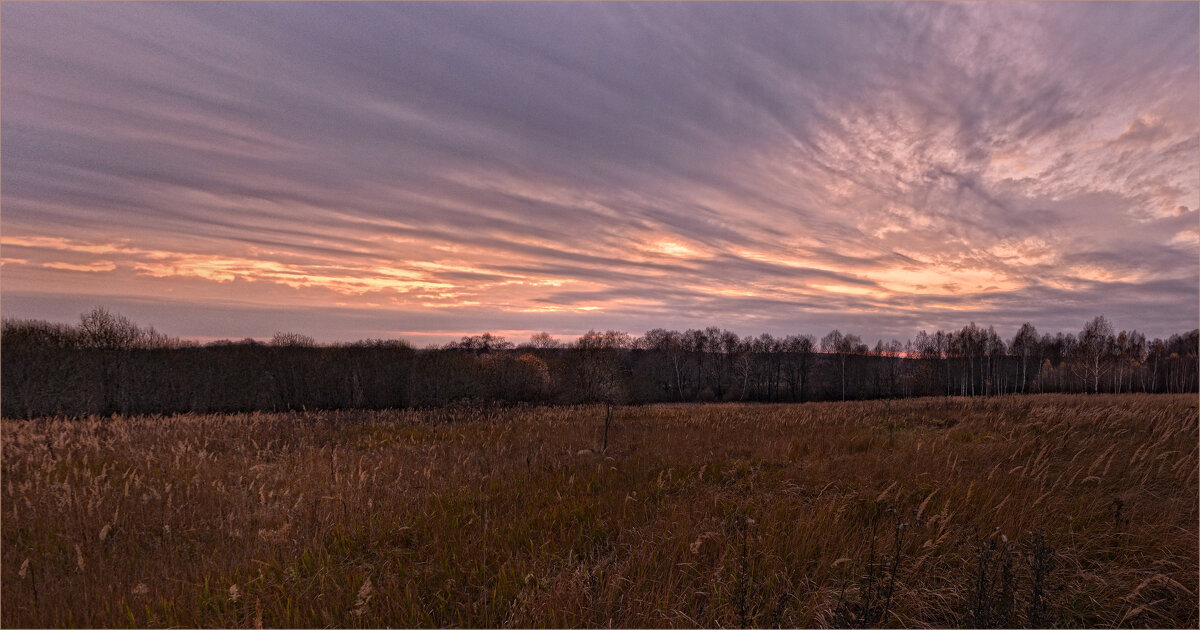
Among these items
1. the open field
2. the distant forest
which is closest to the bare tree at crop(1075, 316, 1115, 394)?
the distant forest

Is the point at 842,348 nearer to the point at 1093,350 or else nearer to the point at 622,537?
the point at 1093,350

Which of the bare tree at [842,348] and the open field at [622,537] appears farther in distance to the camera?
the bare tree at [842,348]

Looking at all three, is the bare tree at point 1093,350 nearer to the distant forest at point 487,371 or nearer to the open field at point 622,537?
the distant forest at point 487,371

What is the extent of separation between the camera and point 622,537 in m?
4.46

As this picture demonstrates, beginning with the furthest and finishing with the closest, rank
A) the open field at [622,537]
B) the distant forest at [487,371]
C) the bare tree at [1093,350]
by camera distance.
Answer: the bare tree at [1093,350]
the distant forest at [487,371]
the open field at [622,537]

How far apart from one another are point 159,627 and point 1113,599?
292 inches

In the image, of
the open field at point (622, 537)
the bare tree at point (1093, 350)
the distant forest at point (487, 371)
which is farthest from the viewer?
the bare tree at point (1093, 350)

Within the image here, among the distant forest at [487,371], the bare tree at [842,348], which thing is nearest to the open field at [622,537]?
the distant forest at [487,371]

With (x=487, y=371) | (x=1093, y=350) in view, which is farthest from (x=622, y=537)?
(x=1093, y=350)

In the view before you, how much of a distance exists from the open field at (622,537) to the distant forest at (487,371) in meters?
6.17

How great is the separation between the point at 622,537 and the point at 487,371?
49.4m

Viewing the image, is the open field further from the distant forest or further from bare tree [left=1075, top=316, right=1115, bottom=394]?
bare tree [left=1075, top=316, right=1115, bottom=394]

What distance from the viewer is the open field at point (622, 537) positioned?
337 cm

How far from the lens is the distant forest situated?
3450 cm
